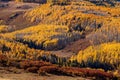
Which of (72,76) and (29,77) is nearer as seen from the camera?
(29,77)

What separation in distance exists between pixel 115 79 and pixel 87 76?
38.4ft

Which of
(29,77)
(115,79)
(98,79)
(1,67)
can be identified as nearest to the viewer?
(29,77)

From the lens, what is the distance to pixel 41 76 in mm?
89188

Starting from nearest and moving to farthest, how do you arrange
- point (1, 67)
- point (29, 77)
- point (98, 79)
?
point (29, 77) < point (1, 67) < point (98, 79)

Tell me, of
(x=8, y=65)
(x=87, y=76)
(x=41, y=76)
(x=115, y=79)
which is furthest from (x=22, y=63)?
(x=115, y=79)

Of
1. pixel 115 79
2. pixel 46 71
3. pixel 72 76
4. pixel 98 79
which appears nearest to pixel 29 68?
pixel 46 71

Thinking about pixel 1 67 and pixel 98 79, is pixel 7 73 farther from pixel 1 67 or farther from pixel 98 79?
pixel 98 79

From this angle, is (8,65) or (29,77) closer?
(29,77)

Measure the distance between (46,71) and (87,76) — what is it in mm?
11895

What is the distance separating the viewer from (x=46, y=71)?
3757 inches

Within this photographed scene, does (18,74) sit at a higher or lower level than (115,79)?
higher

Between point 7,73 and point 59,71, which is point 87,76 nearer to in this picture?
point 59,71

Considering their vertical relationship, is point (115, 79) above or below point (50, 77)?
below

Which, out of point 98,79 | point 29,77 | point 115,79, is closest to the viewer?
point 29,77
